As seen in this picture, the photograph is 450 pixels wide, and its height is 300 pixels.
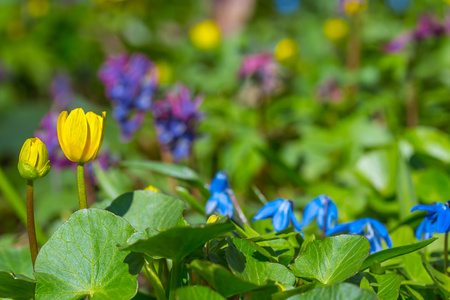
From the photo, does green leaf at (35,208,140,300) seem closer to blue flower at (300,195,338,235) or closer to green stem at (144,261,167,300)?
green stem at (144,261,167,300)

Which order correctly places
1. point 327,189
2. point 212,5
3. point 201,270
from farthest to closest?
point 212,5, point 327,189, point 201,270

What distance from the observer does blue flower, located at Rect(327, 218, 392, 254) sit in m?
0.93

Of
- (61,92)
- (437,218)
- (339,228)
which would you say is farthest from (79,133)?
(61,92)

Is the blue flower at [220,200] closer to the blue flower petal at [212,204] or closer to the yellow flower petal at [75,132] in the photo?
the blue flower petal at [212,204]

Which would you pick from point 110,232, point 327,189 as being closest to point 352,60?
point 327,189

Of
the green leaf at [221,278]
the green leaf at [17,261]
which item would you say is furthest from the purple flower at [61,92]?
the green leaf at [221,278]

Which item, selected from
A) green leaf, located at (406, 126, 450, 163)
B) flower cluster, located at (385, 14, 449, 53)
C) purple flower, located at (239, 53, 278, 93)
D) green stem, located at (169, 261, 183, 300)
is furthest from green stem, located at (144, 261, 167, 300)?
flower cluster, located at (385, 14, 449, 53)

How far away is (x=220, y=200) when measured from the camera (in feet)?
3.28

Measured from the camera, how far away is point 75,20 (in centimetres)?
372

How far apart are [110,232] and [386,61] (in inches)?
70.8

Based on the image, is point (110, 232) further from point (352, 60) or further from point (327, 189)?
point (352, 60)

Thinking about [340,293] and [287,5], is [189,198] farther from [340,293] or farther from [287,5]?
[287,5]

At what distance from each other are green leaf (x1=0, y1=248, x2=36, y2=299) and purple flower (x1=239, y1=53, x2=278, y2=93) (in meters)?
1.42

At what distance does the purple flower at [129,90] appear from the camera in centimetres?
176
